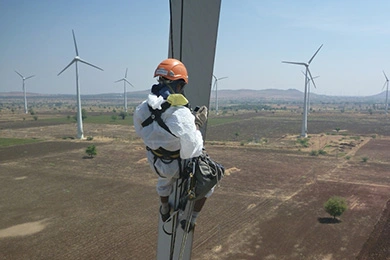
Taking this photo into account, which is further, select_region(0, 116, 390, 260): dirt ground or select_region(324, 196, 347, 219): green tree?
select_region(324, 196, 347, 219): green tree

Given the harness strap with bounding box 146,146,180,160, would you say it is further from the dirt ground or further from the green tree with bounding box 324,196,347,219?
the green tree with bounding box 324,196,347,219

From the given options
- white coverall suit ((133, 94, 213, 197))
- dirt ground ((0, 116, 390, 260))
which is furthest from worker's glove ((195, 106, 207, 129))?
dirt ground ((0, 116, 390, 260))

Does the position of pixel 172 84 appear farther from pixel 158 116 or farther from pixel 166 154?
pixel 166 154

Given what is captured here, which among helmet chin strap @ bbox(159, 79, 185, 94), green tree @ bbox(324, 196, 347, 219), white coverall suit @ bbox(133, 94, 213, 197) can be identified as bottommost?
green tree @ bbox(324, 196, 347, 219)

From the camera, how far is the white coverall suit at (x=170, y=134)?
2137 millimetres

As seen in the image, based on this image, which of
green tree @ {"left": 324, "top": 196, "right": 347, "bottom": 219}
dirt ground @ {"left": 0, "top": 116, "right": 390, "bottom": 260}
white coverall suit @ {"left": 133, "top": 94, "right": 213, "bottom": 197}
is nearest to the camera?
white coverall suit @ {"left": 133, "top": 94, "right": 213, "bottom": 197}

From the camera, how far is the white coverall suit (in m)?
2.14

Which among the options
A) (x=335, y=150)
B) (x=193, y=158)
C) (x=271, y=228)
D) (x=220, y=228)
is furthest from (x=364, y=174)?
(x=193, y=158)

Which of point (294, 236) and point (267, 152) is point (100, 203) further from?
point (267, 152)

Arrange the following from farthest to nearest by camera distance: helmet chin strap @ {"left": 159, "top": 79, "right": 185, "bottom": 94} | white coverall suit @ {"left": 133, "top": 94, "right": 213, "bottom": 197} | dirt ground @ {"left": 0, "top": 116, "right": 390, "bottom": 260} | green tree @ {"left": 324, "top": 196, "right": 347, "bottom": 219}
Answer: green tree @ {"left": 324, "top": 196, "right": 347, "bottom": 219} → dirt ground @ {"left": 0, "top": 116, "right": 390, "bottom": 260} → helmet chin strap @ {"left": 159, "top": 79, "right": 185, "bottom": 94} → white coverall suit @ {"left": 133, "top": 94, "right": 213, "bottom": 197}

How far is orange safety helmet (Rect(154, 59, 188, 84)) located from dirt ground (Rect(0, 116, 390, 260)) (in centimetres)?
1115

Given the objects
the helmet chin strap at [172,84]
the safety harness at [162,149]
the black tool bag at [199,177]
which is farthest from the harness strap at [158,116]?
the black tool bag at [199,177]

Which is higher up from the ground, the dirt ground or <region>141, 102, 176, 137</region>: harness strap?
<region>141, 102, 176, 137</region>: harness strap

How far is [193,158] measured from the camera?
2.35 m
